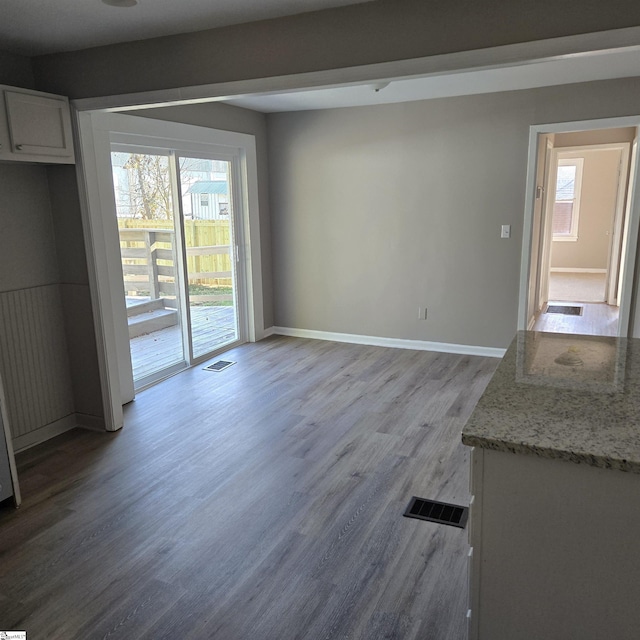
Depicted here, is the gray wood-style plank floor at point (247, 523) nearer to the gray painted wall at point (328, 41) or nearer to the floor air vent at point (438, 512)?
the floor air vent at point (438, 512)

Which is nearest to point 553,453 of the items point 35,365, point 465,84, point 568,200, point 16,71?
point 35,365

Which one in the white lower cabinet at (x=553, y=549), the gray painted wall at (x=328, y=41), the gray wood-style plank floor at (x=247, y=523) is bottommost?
the gray wood-style plank floor at (x=247, y=523)

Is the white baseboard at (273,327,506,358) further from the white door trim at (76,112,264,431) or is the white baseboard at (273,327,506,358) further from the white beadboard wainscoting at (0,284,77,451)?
the white beadboard wainscoting at (0,284,77,451)

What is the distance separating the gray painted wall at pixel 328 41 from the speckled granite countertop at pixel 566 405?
1.27m

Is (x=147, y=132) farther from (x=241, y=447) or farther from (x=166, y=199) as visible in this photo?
(x=241, y=447)

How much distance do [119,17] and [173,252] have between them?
2.30 meters

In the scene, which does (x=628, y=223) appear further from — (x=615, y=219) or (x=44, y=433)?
(x=44, y=433)

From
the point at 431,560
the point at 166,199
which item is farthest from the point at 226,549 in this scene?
the point at 166,199

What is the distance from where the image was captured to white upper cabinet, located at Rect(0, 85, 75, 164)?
2.92 meters

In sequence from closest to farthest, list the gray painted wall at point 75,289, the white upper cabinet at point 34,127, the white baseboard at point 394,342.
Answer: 1. the white upper cabinet at point 34,127
2. the gray painted wall at point 75,289
3. the white baseboard at point 394,342

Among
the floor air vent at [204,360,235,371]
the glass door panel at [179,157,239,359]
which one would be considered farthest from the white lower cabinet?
the glass door panel at [179,157,239,359]

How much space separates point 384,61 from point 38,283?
2.57 meters

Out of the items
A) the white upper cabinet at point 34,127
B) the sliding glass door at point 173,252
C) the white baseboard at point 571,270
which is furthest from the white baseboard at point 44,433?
the white baseboard at point 571,270

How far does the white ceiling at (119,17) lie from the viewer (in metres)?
2.45
